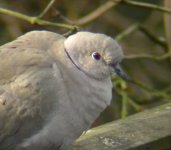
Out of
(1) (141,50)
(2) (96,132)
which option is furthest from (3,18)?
(2) (96,132)

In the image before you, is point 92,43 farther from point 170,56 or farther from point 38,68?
point 170,56

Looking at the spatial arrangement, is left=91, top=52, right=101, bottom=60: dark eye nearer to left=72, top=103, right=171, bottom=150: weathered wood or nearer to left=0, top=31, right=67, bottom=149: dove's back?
left=0, top=31, right=67, bottom=149: dove's back

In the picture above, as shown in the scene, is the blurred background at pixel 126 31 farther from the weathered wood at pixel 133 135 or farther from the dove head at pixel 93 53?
the dove head at pixel 93 53

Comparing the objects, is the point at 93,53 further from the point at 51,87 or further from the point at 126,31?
the point at 126,31

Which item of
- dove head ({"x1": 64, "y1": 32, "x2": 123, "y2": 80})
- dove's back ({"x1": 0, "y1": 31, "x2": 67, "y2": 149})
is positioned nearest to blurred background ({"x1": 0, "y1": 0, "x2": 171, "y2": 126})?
dove head ({"x1": 64, "y1": 32, "x2": 123, "y2": 80})

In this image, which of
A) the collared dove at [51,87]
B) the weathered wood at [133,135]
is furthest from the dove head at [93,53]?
the weathered wood at [133,135]

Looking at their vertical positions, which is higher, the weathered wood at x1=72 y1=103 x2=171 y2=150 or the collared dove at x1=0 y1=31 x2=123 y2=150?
the collared dove at x1=0 y1=31 x2=123 y2=150
